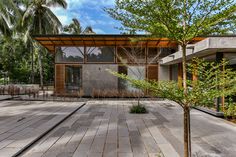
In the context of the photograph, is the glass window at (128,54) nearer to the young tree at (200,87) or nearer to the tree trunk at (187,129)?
the young tree at (200,87)

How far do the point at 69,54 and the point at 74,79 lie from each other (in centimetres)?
197

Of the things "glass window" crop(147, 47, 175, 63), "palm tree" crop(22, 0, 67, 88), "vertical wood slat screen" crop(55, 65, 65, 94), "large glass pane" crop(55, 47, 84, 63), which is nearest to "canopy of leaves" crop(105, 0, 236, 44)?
"glass window" crop(147, 47, 175, 63)

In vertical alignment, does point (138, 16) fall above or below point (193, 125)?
above

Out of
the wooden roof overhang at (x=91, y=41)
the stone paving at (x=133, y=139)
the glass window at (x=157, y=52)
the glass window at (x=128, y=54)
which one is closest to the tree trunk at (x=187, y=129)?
the stone paving at (x=133, y=139)

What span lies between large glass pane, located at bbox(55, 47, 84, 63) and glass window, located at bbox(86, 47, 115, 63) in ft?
2.01

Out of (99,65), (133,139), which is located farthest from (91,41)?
(133,139)

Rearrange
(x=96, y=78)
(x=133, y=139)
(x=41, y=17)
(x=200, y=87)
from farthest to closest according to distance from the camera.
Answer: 1. (x=41, y=17)
2. (x=96, y=78)
3. (x=133, y=139)
4. (x=200, y=87)

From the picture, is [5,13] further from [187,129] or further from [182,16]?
[187,129]

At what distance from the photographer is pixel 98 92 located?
1590cm

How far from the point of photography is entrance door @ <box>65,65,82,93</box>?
655 inches

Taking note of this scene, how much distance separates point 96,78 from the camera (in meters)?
16.5

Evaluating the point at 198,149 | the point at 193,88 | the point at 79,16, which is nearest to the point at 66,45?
the point at 198,149

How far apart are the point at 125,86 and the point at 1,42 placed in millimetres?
20538

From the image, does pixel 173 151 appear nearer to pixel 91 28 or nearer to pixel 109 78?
pixel 109 78
